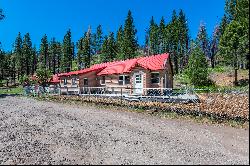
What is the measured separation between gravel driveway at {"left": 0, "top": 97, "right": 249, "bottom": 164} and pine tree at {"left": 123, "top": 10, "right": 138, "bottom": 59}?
4650cm

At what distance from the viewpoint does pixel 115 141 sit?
16172 mm

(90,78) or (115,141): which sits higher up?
(90,78)

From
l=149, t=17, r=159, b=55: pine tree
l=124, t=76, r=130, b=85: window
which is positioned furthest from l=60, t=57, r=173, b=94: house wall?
l=149, t=17, r=159, b=55: pine tree

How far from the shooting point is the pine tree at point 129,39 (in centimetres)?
7031

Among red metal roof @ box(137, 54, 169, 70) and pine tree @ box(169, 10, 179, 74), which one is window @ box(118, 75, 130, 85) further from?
pine tree @ box(169, 10, 179, 74)

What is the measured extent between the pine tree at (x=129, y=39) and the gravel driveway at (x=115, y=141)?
153ft

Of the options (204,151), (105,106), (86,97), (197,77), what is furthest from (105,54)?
(204,151)

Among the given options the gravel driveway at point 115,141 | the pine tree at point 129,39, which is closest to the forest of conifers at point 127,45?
the pine tree at point 129,39

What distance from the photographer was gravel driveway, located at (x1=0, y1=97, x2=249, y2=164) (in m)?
12.4

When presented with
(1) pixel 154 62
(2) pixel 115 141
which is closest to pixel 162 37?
(1) pixel 154 62

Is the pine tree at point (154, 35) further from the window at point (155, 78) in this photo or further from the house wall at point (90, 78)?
the window at point (155, 78)

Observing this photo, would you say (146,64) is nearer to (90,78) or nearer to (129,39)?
(90,78)

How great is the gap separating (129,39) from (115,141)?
2260 inches

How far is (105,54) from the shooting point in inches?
3150
